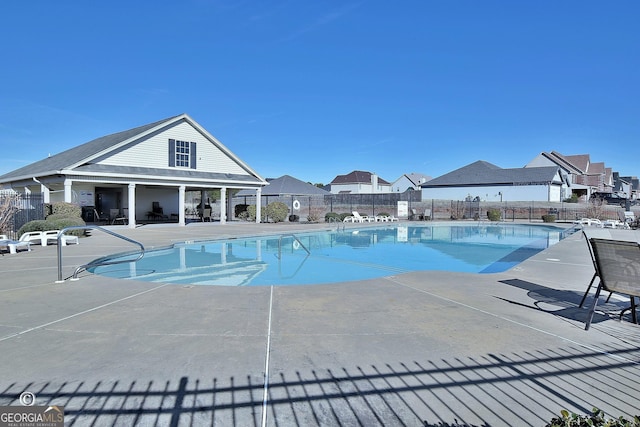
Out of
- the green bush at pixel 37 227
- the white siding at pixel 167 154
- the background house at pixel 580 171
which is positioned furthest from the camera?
the background house at pixel 580 171

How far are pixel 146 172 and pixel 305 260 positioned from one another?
1327cm

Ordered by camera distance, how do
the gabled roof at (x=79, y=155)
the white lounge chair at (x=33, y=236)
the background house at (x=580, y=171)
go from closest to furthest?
the white lounge chair at (x=33, y=236) → the gabled roof at (x=79, y=155) → the background house at (x=580, y=171)

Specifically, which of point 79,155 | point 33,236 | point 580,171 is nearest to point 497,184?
point 580,171

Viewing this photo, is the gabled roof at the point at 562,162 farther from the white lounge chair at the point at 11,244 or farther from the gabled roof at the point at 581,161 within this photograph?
the white lounge chair at the point at 11,244

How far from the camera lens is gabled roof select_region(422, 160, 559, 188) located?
3872 cm

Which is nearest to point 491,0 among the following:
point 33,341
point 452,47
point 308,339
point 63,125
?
point 452,47

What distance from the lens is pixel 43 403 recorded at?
2.30m

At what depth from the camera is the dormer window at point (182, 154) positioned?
21.0 meters

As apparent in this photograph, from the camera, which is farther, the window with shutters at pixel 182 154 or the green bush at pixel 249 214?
the green bush at pixel 249 214

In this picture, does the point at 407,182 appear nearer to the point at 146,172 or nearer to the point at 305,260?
the point at 146,172

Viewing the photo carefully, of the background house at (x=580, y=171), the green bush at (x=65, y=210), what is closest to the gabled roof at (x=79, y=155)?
the green bush at (x=65, y=210)

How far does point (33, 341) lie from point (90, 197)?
77.2 feet

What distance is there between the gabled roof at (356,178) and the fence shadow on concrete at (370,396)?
63.0 meters

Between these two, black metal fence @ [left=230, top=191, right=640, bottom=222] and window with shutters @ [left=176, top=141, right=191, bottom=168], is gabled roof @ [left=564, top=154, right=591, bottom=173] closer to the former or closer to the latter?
black metal fence @ [left=230, top=191, right=640, bottom=222]
